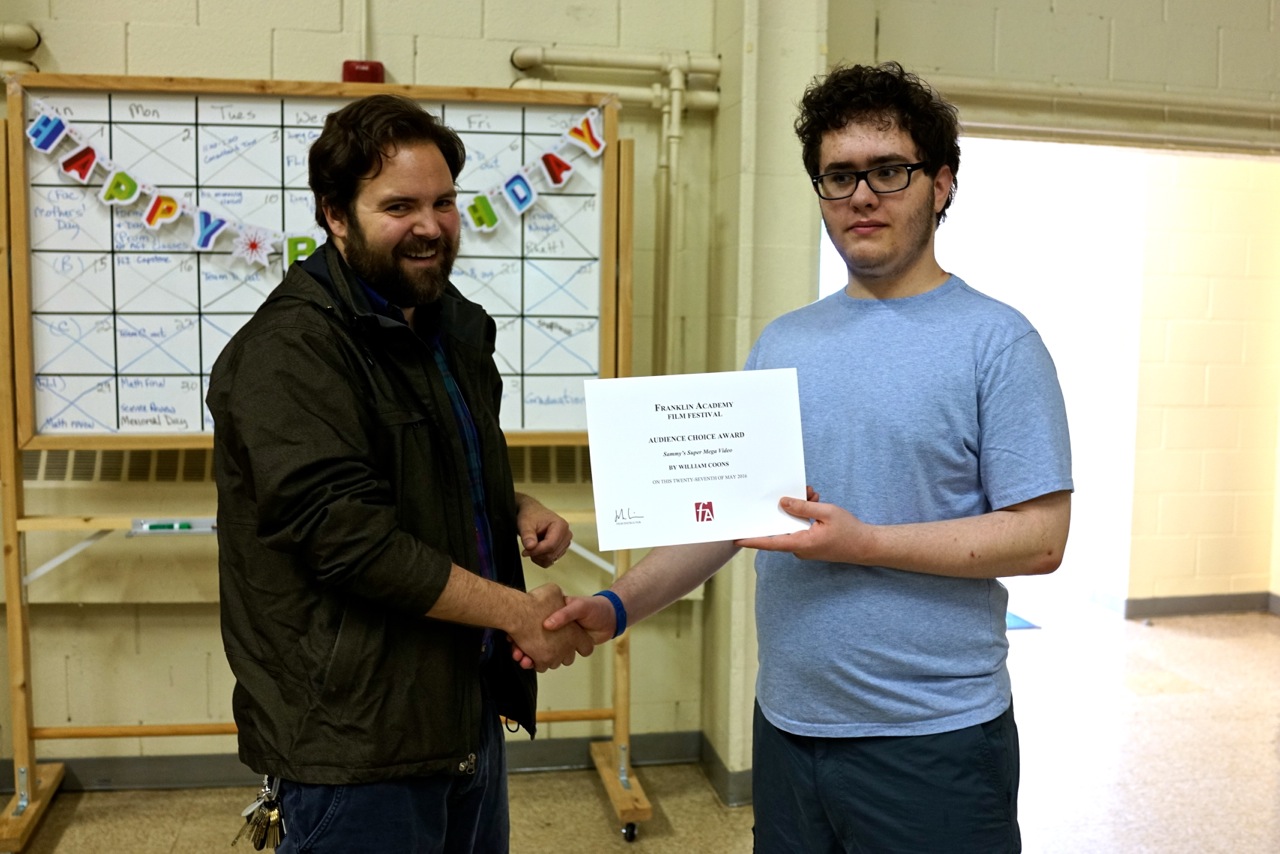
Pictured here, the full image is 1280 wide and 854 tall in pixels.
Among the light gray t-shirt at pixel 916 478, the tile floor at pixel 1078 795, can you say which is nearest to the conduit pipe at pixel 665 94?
the tile floor at pixel 1078 795

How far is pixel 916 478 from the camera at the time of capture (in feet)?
4.51

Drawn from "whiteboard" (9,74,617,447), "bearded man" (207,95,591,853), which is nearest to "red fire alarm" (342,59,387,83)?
"whiteboard" (9,74,617,447)

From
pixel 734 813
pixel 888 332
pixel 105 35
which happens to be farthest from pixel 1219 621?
pixel 105 35

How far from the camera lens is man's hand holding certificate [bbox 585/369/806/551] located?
136 cm

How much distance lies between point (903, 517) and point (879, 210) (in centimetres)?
40

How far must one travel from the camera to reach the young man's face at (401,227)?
4.96ft

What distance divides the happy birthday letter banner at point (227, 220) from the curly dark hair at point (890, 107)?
57.0 inches

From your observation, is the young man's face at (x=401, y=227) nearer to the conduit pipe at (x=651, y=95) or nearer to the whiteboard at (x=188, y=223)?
the whiteboard at (x=188, y=223)

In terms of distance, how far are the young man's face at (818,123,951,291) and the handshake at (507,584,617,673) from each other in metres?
0.63

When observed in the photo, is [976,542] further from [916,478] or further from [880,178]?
[880,178]

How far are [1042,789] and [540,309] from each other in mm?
2009

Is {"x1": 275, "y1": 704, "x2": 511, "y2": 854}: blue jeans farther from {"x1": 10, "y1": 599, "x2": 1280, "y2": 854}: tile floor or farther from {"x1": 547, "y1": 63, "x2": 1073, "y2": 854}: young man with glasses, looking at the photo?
{"x1": 10, "y1": 599, "x2": 1280, "y2": 854}: tile floor

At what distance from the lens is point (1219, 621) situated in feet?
16.1

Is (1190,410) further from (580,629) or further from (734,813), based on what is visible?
(580,629)
